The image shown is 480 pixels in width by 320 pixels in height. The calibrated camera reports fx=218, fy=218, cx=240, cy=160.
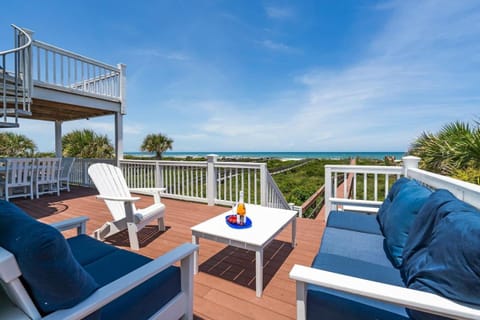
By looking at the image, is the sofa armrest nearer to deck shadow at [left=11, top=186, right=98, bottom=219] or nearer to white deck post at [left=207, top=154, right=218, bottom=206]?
white deck post at [left=207, top=154, right=218, bottom=206]

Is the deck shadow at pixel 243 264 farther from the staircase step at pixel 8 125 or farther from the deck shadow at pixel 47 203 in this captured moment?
the staircase step at pixel 8 125

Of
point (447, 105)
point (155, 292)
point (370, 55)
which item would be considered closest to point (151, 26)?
point (370, 55)

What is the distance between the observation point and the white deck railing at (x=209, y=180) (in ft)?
13.6

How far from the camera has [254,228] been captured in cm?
212

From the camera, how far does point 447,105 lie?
12062mm

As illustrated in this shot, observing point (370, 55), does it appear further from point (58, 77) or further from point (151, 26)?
point (58, 77)

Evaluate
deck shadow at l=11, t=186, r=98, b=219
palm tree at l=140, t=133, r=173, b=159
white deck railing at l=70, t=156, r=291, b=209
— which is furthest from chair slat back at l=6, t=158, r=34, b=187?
palm tree at l=140, t=133, r=173, b=159

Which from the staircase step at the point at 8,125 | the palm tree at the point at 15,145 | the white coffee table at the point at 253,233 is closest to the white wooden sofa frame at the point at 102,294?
the white coffee table at the point at 253,233

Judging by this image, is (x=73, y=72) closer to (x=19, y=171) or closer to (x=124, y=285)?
(x=19, y=171)

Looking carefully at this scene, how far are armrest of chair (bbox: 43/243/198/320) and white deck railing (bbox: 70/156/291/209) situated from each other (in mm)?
2547

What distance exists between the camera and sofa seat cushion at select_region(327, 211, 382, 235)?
7.02 feet

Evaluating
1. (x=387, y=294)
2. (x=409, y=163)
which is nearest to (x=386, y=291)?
(x=387, y=294)

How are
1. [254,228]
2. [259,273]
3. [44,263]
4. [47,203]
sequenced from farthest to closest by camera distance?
1. [47,203]
2. [254,228]
3. [259,273]
4. [44,263]

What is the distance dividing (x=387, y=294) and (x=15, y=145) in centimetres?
1336
